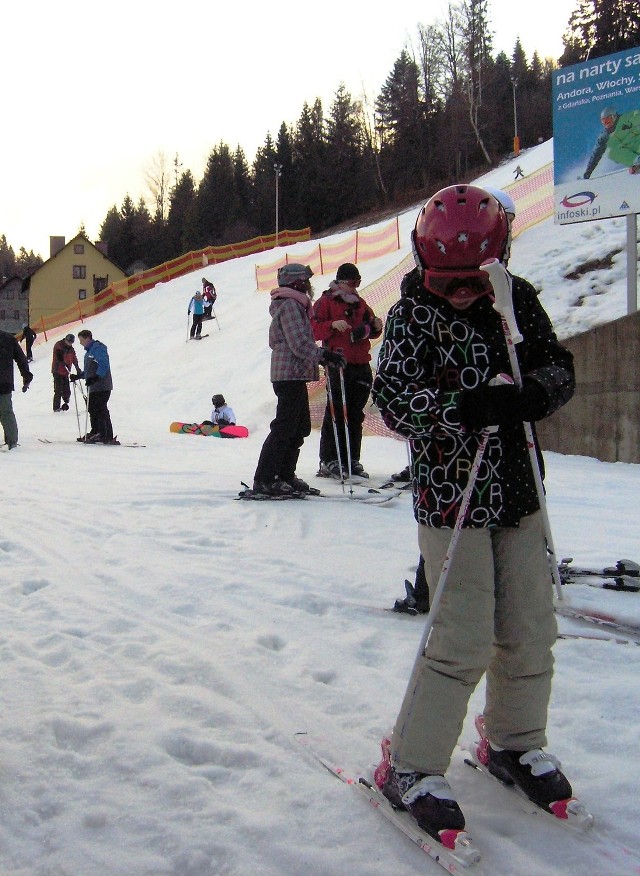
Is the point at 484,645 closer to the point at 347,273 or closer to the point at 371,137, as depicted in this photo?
the point at 347,273

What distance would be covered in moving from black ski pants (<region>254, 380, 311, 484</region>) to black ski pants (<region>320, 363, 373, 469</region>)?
2.25 ft

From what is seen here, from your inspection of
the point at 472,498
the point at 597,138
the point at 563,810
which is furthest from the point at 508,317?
the point at 597,138

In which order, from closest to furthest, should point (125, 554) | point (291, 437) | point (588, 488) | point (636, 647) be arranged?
1. point (636, 647)
2. point (125, 554)
3. point (291, 437)
4. point (588, 488)

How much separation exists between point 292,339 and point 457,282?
180 inches

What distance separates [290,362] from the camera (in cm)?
684

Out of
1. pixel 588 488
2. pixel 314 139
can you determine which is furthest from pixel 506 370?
pixel 314 139

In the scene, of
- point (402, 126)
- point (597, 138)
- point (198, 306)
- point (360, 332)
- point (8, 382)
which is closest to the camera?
point (360, 332)

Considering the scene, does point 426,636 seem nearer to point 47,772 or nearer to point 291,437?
point 47,772

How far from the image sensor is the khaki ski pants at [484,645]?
2184mm

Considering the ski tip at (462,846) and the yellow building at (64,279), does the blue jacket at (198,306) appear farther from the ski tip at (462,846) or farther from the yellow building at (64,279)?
the yellow building at (64,279)

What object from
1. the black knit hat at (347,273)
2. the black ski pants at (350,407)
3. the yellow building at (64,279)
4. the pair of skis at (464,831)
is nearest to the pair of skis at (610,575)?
the pair of skis at (464,831)

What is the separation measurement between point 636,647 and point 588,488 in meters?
4.21

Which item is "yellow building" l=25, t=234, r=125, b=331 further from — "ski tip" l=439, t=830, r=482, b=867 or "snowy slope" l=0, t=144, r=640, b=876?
"ski tip" l=439, t=830, r=482, b=867

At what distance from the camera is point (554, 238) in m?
16.0
